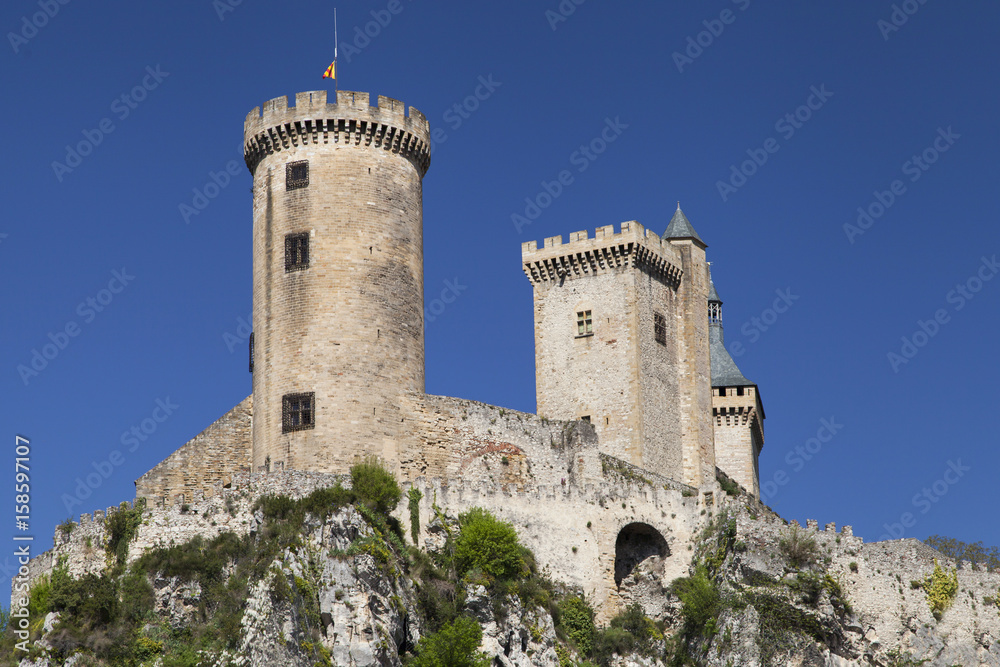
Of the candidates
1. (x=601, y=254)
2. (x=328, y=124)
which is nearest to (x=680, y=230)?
(x=601, y=254)

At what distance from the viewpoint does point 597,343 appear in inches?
2876

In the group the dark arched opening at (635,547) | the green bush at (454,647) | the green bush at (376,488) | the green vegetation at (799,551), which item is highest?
the green bush at (376,488)

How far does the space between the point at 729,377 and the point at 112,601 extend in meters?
40.9

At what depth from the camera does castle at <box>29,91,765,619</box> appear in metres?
61.5

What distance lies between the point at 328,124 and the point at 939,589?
1140 inches

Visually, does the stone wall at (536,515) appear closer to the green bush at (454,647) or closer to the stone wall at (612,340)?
the green bush at (454,647)

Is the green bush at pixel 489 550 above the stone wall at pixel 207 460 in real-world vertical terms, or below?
below

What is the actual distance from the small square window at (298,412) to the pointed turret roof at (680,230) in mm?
22041

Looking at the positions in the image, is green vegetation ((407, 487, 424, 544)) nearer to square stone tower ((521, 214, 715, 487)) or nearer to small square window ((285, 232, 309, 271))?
small square window ((285, 232, 309, 271))

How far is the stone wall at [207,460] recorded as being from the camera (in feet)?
215

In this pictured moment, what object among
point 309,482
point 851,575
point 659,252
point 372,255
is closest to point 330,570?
point 309,482

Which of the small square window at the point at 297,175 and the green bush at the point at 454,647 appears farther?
the small square window at the point at 297,175

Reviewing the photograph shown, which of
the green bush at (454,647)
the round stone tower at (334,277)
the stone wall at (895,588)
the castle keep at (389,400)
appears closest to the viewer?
the green bush at (454,647)

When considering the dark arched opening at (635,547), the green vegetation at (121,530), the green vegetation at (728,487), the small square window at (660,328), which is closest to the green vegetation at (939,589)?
the green vegetation at (728,487)
